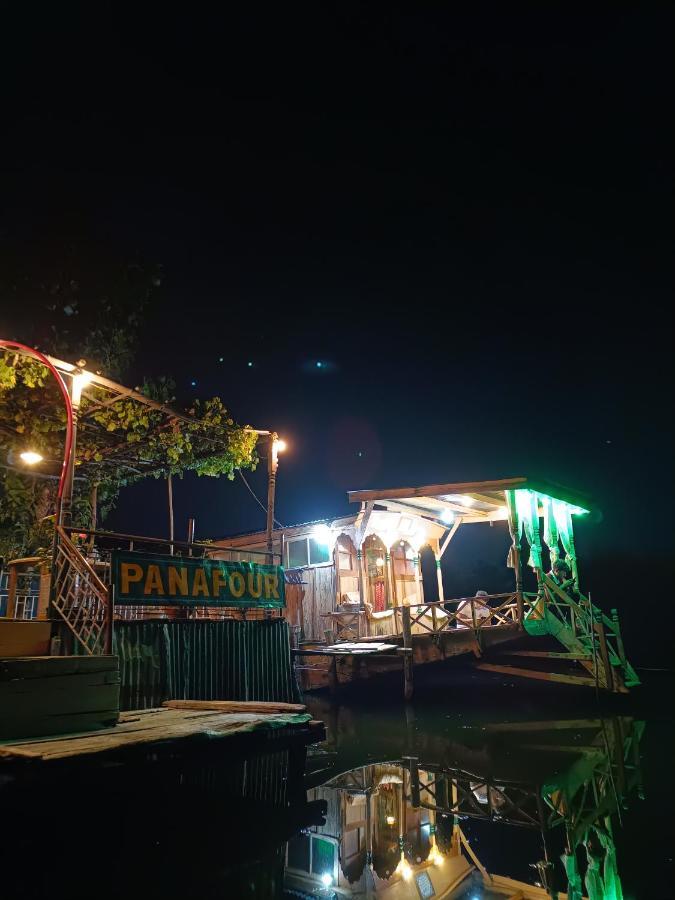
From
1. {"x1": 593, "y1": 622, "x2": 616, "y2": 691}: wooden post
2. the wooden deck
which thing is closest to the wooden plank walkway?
the wooden deck

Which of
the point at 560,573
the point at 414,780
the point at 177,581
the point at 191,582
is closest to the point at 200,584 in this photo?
the point at 191,582

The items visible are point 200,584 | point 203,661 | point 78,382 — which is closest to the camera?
point 78,382

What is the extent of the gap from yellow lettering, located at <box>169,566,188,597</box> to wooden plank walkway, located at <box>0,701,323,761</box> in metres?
1.92

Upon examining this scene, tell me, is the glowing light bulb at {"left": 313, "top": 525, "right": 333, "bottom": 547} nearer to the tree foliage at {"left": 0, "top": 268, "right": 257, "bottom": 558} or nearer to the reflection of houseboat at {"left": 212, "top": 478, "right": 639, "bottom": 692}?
the reflection of houseboat at {"left": 212, "top": 478, "right": 639, "bottom": 692}

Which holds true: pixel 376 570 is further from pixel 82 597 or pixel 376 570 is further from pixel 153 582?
pixel 82 597

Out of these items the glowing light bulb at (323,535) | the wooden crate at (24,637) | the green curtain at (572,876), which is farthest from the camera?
the glowing light bulb at (323,535)

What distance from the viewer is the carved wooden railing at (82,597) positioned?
7.93 meters

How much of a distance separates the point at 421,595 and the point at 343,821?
53.1 feet

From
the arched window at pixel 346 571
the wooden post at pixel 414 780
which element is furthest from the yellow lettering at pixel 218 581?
the arched window at pixel 346 571

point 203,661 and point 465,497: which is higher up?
point 465,497

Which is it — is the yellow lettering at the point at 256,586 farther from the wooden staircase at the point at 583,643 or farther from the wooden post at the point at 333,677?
the wooden staircase at the point at 583,643

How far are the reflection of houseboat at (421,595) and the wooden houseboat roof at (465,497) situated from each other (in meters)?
0.04

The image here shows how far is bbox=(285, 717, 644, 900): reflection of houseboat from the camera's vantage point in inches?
208

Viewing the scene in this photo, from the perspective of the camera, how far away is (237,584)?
11336 mm
